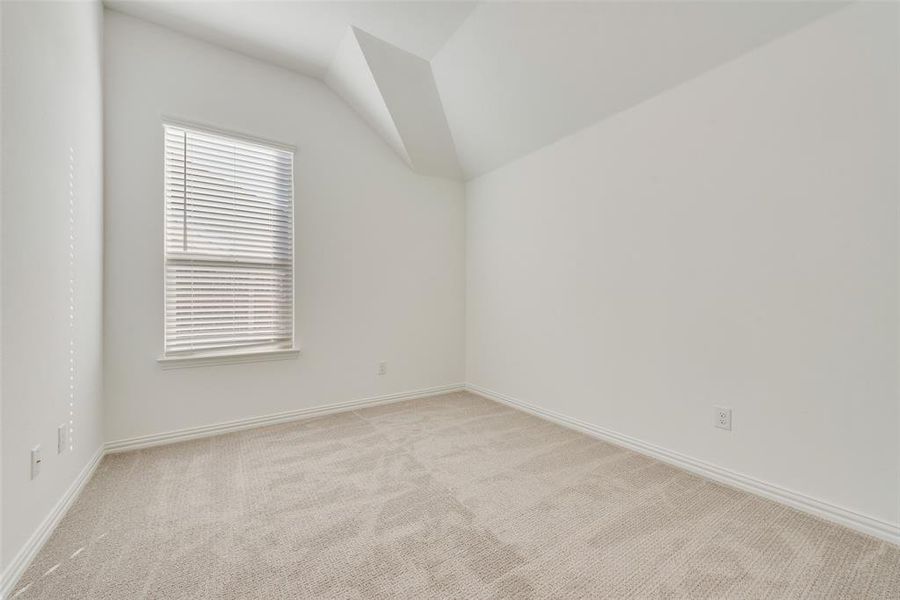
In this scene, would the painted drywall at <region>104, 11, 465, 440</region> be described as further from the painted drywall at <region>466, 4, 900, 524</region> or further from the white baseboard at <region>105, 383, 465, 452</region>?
the painted drywall at <region>466, 4, 900, 524</region>

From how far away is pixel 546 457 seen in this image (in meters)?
2.28

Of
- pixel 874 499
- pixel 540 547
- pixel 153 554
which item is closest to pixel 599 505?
pixel 540 547

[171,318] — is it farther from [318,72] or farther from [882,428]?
[882,428]

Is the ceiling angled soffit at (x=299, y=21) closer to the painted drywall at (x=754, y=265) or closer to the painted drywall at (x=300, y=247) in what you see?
the painted drywall at (x=300, y=247)

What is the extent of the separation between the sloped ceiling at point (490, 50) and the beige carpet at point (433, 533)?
2.23 m

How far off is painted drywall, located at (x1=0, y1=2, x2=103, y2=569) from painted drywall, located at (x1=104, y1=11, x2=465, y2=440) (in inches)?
9.0

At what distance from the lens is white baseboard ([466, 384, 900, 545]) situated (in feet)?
5.06

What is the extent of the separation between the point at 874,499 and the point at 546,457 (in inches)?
54.3

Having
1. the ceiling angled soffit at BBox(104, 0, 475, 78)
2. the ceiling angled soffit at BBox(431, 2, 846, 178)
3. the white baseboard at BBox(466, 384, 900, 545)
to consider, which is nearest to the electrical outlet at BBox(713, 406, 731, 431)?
the white baseboard at BBox(466, 384, 900, 545)

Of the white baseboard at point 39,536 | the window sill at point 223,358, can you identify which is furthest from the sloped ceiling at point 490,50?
the white baseboard at point 39,536

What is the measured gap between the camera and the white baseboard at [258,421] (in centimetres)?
240

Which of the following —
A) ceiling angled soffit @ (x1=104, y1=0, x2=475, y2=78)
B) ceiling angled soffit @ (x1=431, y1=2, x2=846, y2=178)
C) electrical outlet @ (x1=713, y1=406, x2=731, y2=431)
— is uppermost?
ceiling angled soffit @ (x1=104, y1=0, x2=475, y2=78)

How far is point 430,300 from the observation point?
3.66 metres

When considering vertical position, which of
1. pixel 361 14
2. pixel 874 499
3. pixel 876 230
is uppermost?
pixel 361 14
